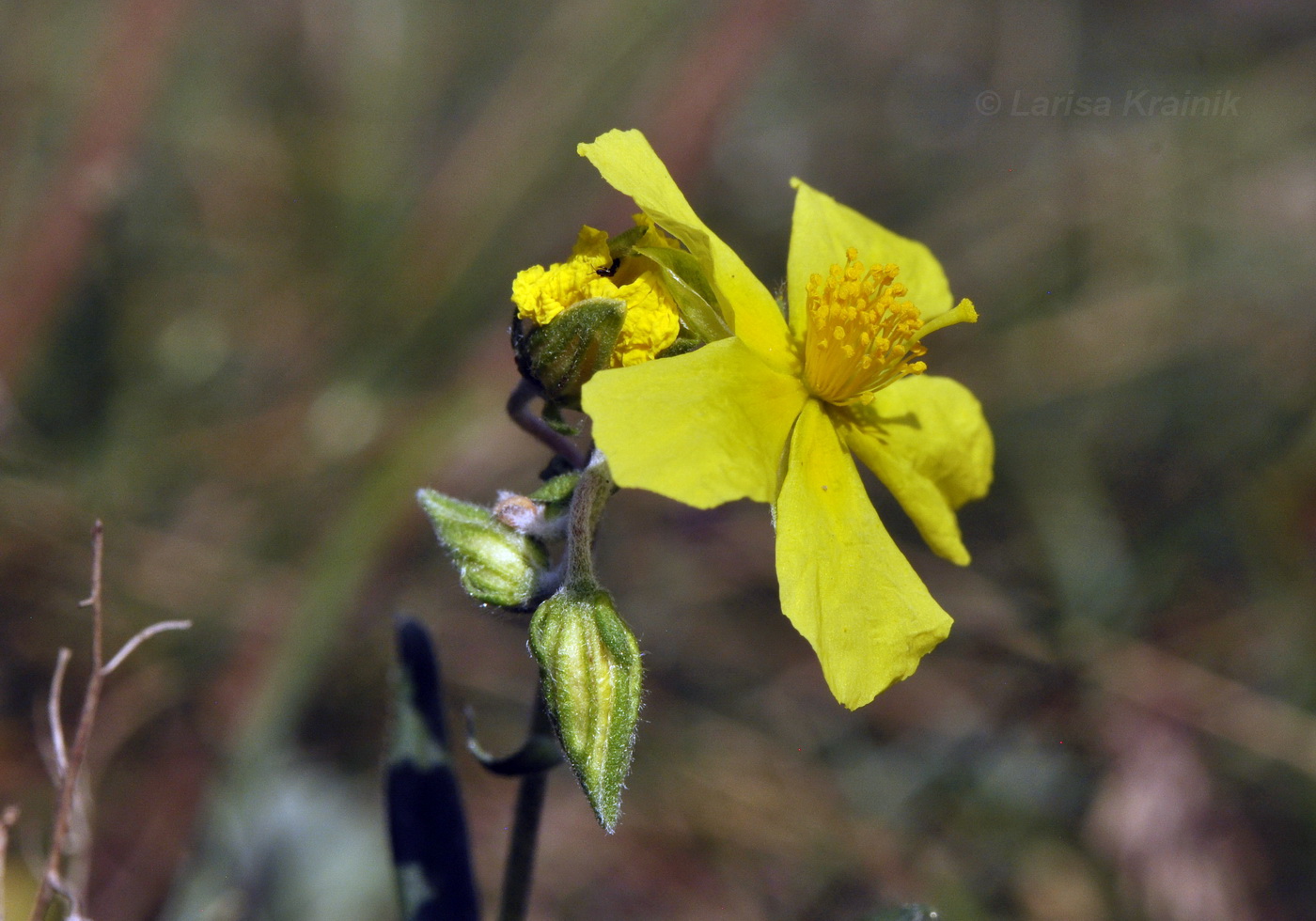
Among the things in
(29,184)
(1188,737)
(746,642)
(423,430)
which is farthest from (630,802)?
(29,184)

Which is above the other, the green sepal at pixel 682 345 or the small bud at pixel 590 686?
the green sepal at pixel 682 345

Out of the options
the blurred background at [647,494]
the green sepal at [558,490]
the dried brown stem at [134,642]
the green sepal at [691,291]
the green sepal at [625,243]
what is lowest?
the blurred background at [647,494]

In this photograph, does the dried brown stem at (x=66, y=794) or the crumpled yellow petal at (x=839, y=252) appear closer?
the dried brown stem at (x=66, y=794)

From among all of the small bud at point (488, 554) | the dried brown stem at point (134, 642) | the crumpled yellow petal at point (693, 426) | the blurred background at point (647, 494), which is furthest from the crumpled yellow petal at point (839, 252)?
the blurred background at point (647, 494)

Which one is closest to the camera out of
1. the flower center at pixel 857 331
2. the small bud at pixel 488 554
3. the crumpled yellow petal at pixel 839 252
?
the small bud at pixel 488 554

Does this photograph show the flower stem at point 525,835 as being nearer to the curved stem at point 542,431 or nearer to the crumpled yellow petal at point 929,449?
the curved stem at point 542,431

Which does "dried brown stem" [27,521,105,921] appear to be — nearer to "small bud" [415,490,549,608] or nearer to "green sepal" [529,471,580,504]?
"small bud" [415,490,549,608]

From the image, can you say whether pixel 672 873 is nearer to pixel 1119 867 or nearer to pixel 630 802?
pixel 630 802

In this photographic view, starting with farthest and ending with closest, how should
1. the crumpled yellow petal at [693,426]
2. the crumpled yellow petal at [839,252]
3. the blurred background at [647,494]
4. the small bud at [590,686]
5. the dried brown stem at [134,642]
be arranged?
the blurred background at [647,494] → the crumpled yellow petal at [839,252] → the dried brown stem at [134,642] → the small bud at [590,686] → the crumpled yellow petal at [693,426]
